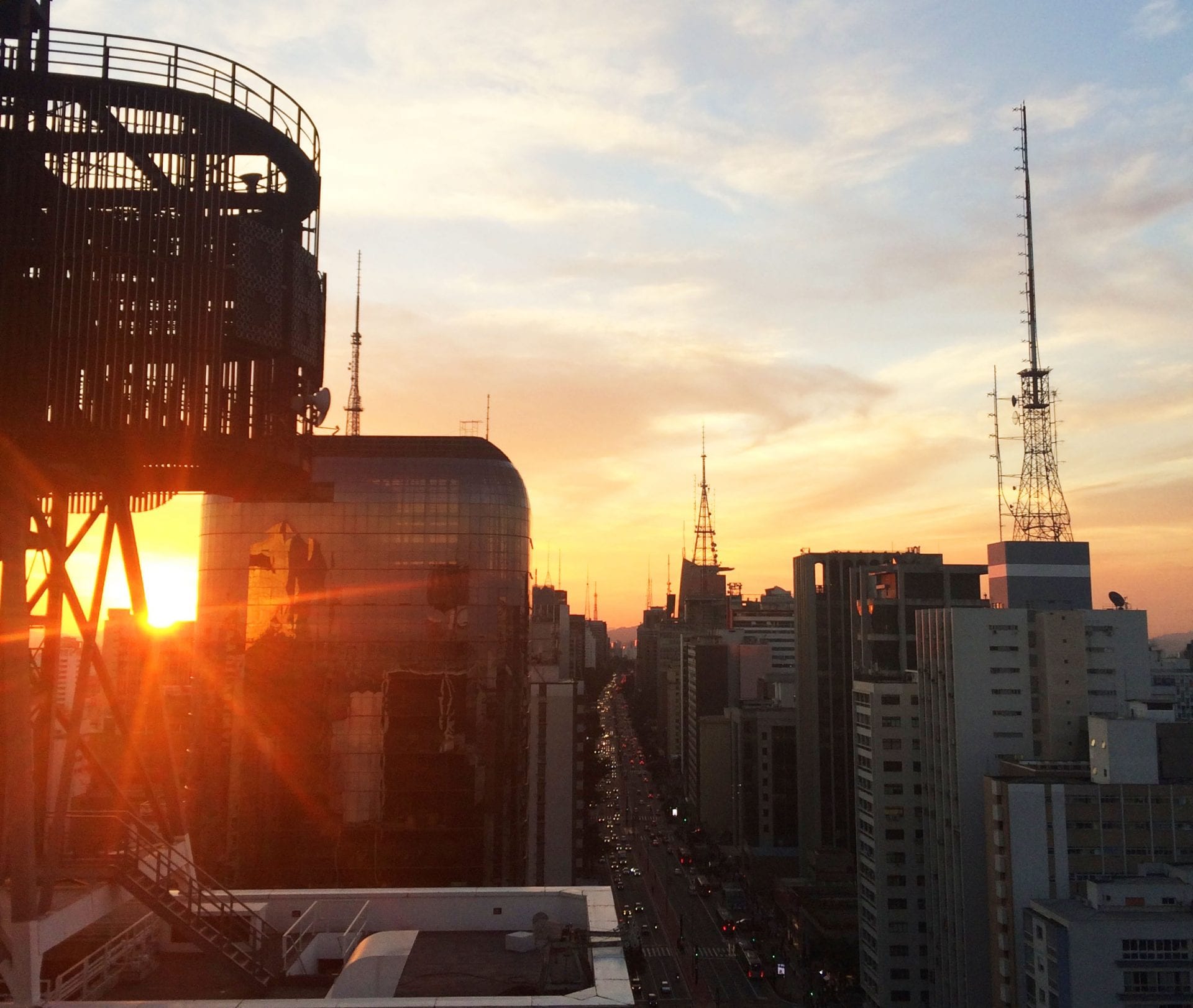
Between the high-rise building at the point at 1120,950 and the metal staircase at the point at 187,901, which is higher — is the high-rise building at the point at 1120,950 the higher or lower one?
the lower one

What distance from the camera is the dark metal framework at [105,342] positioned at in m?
17.7

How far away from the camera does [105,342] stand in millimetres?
18422

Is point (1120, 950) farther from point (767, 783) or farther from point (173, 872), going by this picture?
point (767, 783)

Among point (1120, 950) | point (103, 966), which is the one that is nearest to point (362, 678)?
point (103, 966)

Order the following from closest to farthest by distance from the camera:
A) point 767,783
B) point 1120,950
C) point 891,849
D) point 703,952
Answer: point 1120,950
point 891,849
point 703,952
point 767,783

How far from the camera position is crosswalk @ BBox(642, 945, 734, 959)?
273ft

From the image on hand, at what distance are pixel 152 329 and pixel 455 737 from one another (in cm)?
3973

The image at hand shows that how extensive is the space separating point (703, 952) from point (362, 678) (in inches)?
1885

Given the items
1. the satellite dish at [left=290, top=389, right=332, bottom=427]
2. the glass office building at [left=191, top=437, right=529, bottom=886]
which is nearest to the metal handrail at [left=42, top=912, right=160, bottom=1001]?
the satellite dish at [left=290, top=389, right=332, bottom=427]

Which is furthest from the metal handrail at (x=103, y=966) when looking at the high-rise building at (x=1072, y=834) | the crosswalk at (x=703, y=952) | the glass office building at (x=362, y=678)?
the crosswalk at (x=703, y=952)

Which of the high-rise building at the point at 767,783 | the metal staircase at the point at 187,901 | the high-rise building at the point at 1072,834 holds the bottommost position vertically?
the high-rise building at the point at 767,783

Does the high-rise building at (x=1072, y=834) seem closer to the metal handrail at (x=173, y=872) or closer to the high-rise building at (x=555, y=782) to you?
the high-rise building at (x=555, y=782)

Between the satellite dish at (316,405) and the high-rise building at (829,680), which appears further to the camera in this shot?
the high-rise building at (829,680)

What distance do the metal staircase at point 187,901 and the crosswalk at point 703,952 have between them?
68.8m
